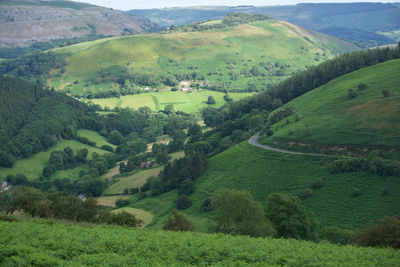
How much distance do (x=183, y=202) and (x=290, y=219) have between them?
4992 cm

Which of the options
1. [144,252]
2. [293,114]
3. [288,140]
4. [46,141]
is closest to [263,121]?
[293,114]

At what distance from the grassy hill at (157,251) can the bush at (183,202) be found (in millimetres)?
64462

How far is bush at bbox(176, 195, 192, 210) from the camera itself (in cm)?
10856

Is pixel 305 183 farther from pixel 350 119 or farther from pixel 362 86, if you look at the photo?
pixel 362 86

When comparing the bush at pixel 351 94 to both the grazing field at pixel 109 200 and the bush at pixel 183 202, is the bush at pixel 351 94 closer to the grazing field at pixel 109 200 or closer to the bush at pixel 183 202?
the bush at pixel 183 202

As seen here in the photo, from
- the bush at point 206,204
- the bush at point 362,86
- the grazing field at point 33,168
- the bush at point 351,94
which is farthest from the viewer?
the grazing field at point 33,168

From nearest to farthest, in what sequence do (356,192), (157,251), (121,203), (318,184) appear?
(157,251) → (356,192) → (318,184) → (121,203)

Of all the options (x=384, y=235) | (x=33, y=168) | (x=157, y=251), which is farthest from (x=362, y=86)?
(x=33, y=168)

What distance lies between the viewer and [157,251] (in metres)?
38.7

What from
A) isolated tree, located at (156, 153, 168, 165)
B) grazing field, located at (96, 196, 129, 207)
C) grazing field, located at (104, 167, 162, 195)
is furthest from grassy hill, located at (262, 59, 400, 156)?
grazing field, located at (96, 196, 129, 207)

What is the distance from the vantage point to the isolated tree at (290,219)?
64.2 meters

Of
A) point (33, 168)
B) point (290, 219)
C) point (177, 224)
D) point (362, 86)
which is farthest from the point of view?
point (33, 168)

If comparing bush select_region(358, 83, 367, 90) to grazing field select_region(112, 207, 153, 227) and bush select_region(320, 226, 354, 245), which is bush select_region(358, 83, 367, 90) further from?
grazing field select_region(112, 207, 153, 227)

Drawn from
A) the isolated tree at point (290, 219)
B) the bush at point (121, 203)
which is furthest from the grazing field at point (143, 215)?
the isolated tree at point (290, 219)
